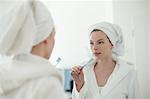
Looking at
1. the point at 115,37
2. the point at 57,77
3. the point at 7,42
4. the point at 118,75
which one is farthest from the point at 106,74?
the point at 7,42

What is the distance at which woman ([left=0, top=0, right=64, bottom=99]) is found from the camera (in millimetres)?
895

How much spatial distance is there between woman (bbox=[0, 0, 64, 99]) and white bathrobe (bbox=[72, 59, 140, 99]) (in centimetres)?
82

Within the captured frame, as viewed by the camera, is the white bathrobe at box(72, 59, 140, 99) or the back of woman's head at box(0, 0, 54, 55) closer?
the back of woman's head at box(0, 0, 54, 55)

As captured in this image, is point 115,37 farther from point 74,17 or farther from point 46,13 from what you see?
point 74,17

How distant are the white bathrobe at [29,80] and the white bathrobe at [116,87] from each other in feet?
2.68

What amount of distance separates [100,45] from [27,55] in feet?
2.87

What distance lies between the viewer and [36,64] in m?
0.93

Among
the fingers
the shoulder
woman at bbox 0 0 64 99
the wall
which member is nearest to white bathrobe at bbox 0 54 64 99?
woman at bbox 0 0 64 99

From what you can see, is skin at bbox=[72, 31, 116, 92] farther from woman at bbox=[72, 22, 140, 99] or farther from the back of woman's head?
the back of woman's head

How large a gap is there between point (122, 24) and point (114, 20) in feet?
0.34

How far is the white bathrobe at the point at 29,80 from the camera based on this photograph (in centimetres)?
89

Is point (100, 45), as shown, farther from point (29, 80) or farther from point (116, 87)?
point (29, 80)

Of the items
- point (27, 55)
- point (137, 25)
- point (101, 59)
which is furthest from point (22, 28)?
point (137, 25)

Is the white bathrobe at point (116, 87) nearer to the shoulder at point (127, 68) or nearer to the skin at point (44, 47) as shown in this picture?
the shoulder at point (127, 68)
